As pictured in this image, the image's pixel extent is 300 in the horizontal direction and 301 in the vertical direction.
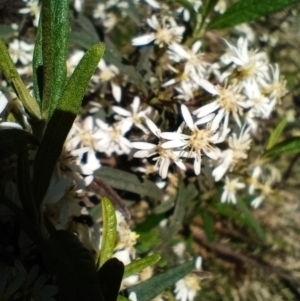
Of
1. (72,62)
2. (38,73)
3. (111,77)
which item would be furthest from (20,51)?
(38,73)

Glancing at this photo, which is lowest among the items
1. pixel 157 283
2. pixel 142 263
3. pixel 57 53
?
pixel 157 283

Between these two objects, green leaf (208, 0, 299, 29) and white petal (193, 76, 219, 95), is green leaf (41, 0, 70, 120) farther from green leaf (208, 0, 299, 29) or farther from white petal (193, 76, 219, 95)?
green leaf (208, 0, 299, 29)

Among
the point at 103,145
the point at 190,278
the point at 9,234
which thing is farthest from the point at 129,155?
the point at 9,234

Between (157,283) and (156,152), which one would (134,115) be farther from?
(157,283)

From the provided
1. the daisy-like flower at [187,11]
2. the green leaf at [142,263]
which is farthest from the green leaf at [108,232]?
the daisy-like flower at [187,11]

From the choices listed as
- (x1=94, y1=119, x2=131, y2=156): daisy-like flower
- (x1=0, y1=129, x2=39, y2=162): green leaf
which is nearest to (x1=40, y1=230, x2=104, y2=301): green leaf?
(x1=0, y1=129, x2=39, y2=162): green leaf

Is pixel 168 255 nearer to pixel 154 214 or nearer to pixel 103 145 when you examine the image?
pixel 154 214

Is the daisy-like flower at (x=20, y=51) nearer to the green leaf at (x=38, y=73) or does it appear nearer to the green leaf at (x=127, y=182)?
the green leaf at (x=127, y=182)
